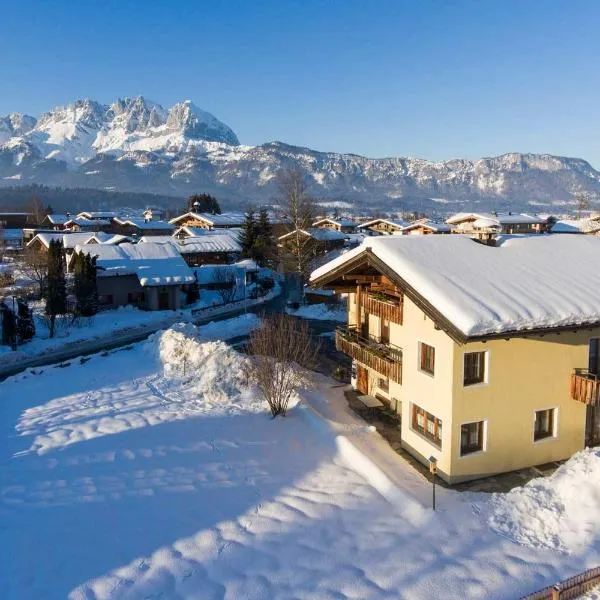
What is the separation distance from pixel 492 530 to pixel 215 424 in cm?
980

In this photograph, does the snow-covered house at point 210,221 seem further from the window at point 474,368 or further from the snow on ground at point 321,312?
the window at point 474,368

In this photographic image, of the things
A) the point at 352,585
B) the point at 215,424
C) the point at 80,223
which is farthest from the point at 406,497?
the point at 80,223

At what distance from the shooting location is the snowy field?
34.6ft

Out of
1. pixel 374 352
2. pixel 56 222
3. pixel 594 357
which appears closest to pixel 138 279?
pixel 374 352

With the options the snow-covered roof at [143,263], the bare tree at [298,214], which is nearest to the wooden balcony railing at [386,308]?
the snow-covered roof at [143,263]

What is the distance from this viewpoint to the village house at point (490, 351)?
13.5 metres

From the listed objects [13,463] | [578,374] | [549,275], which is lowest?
[13,463]

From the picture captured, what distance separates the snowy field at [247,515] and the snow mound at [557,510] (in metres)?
0.04

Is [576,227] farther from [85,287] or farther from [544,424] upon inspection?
[544,424]

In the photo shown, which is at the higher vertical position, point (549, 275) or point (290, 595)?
point (549, 275)

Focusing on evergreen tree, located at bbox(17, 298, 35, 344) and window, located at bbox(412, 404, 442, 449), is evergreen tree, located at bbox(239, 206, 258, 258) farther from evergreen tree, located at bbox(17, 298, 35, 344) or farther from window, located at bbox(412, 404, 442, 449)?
window, located at bbox(412, 404, 442, 449)

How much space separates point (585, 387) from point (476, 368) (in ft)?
11.2

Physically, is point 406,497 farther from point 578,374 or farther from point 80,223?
point 80,223

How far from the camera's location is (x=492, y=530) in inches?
472
